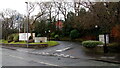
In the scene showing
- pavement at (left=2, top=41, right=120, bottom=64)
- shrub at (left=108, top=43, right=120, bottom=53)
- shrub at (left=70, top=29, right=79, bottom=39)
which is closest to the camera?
pavement at (left=2, top=41, right=120, bottom=64)

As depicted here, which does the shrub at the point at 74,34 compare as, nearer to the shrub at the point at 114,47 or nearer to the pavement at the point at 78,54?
the pavement at the point at 78,54

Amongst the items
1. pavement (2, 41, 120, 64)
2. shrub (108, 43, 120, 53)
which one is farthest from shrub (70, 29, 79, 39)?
shrub (108, 43, 120, 53)

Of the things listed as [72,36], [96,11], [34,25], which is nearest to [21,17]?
[34,25]

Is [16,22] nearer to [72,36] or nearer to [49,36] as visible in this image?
[49,36]

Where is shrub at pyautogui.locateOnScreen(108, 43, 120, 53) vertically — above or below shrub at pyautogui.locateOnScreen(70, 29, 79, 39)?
below

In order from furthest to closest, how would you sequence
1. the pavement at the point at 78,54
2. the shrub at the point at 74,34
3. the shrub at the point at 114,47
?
1. the shrub at the point at 74,34
2. the shrub at the point at 114,47
3. the pavement at the point at 78,54

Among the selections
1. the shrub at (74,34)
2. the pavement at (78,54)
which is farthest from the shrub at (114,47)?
the shrub at (74,34)

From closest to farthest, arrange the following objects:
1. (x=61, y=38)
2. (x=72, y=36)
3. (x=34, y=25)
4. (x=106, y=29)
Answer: (x=106, y=29) < (x=72, y=36) < (x=61, y=38) < (x=34, y=25)

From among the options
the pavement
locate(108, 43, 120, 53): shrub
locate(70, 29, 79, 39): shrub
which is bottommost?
the pavement

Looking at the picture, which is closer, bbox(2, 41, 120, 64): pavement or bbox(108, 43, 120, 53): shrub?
bbox(2, 41, 120, 64): pavement

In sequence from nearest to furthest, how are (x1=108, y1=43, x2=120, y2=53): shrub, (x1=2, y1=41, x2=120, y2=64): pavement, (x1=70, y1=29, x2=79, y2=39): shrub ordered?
(x1=2, y1=41, x2=120, y2=64): pavement
(x1=108, y1=43, x2=120, y2=53): shrub
(x1=70, y1=29, x2=79, y2=39): shrub

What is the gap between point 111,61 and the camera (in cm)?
1212

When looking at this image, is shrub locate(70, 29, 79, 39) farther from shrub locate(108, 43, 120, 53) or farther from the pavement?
shrub locate(108, 43, 120, 53)

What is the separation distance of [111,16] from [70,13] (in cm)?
1976
